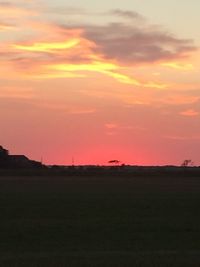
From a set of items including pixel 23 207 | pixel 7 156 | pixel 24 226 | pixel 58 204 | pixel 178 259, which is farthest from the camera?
pixel 7 156

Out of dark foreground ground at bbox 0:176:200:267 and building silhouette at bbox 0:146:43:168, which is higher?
building silhouette at bbox 0:146:43:168

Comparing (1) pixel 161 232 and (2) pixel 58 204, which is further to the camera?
(2) pixel 58 204

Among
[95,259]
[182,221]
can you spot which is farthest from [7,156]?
[95,259]

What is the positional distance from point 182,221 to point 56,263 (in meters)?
14.9

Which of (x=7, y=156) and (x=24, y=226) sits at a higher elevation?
(x=7, y=156)

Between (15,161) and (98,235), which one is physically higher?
(15,161)

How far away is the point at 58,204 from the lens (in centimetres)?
3978

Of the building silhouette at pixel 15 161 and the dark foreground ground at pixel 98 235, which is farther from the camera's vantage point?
the building silhouette at pixel 15 161

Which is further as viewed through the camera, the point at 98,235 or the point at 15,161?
the point at 15,161

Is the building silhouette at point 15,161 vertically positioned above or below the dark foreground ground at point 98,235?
above

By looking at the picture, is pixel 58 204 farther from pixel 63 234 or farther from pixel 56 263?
pixel 56 263

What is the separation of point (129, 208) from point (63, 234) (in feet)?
45.1

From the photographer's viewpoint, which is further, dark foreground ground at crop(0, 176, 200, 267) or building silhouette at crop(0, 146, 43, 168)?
building silhouette at crop(0, 146, 43, 168)

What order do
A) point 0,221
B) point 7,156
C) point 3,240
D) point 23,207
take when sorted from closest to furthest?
point 3,240
point 0,221
point 23,207
point 7,156
